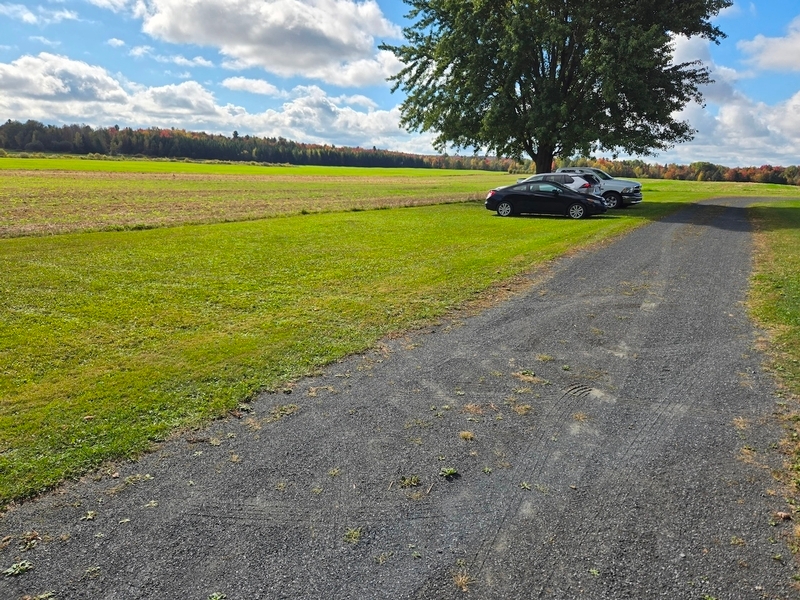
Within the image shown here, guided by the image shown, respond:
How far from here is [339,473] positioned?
353 centimetres

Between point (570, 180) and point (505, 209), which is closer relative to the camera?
point (505, 209)

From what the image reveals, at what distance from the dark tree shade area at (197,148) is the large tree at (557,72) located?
75034mm

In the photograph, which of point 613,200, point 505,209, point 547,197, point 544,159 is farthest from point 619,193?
point 505,209

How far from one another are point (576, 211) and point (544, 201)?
1261 mm

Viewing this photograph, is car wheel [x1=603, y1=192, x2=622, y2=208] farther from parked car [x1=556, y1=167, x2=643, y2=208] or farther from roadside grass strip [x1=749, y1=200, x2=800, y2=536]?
roadside grass strip [x1=749, y1=200, x2=800, y2=536]

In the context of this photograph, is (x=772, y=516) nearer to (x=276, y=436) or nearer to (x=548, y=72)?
(x=276, y=436)

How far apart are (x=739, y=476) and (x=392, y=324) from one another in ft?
13.6

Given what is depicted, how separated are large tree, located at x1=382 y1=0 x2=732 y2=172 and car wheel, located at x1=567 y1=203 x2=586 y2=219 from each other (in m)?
5.57

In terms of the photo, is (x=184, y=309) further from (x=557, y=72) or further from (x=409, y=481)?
(x=557, y=72)

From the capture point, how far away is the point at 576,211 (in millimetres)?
19875

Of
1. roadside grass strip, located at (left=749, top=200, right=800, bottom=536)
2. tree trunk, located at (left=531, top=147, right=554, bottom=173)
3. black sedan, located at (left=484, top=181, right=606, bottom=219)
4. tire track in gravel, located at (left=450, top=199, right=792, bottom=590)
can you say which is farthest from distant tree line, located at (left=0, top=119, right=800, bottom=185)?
tire track in gravel, located at (left=450, top=199, right=792, bottom=590)

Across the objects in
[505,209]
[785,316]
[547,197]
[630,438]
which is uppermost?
[547,197]

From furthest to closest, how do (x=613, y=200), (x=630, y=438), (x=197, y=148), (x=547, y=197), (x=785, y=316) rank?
(x=197, y=148)
(x=613, y=200)
(x=547, y=197)
(x=785, y=316)
(x=630, y=438)

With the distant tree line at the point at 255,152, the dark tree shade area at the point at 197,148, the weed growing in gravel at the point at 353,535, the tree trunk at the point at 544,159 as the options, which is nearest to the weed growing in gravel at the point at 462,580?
the weed growing in gravel at the point at 353,535
